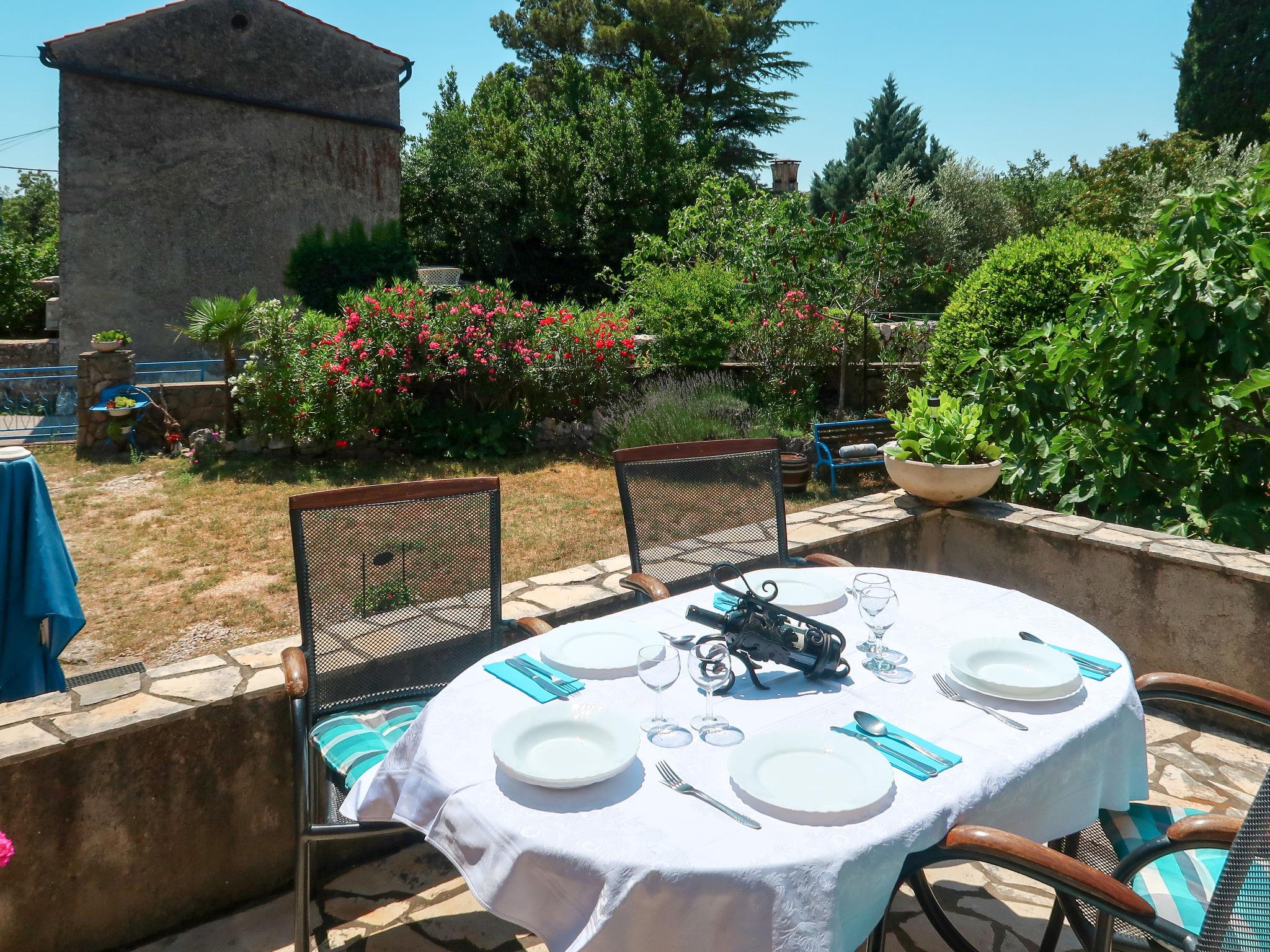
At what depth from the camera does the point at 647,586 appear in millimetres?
2605

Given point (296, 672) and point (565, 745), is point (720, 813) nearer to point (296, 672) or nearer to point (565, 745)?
point (565, 745)

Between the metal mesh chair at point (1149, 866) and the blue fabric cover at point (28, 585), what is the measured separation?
2.62 metres

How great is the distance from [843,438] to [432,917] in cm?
635

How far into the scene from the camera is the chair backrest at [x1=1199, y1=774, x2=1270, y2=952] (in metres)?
0.86

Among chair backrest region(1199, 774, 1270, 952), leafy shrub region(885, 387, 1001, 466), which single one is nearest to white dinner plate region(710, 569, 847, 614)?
chair backrest region(1199, 774, 1270, 952)

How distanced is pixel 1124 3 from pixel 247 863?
2030 cm

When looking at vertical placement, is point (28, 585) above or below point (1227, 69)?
below

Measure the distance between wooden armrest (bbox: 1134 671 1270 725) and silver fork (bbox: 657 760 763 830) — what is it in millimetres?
1231


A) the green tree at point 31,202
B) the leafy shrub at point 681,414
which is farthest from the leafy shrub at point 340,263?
the green tree at point 31,202

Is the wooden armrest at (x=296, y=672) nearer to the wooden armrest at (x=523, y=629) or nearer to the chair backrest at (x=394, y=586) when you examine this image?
the chair backrest at (x=394, y=586)

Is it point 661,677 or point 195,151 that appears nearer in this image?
point 661,677

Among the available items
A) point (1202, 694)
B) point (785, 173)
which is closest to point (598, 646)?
point (1202, 694)

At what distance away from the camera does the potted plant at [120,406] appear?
7.92 m

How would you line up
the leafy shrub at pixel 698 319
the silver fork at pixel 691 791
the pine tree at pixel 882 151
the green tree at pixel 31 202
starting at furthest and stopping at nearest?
the green tree at pixel 31 202 < the pine tree at pixel 882 151 < the leafy shrub at pixel 698 319 < the silver fork at pixel 691 791
